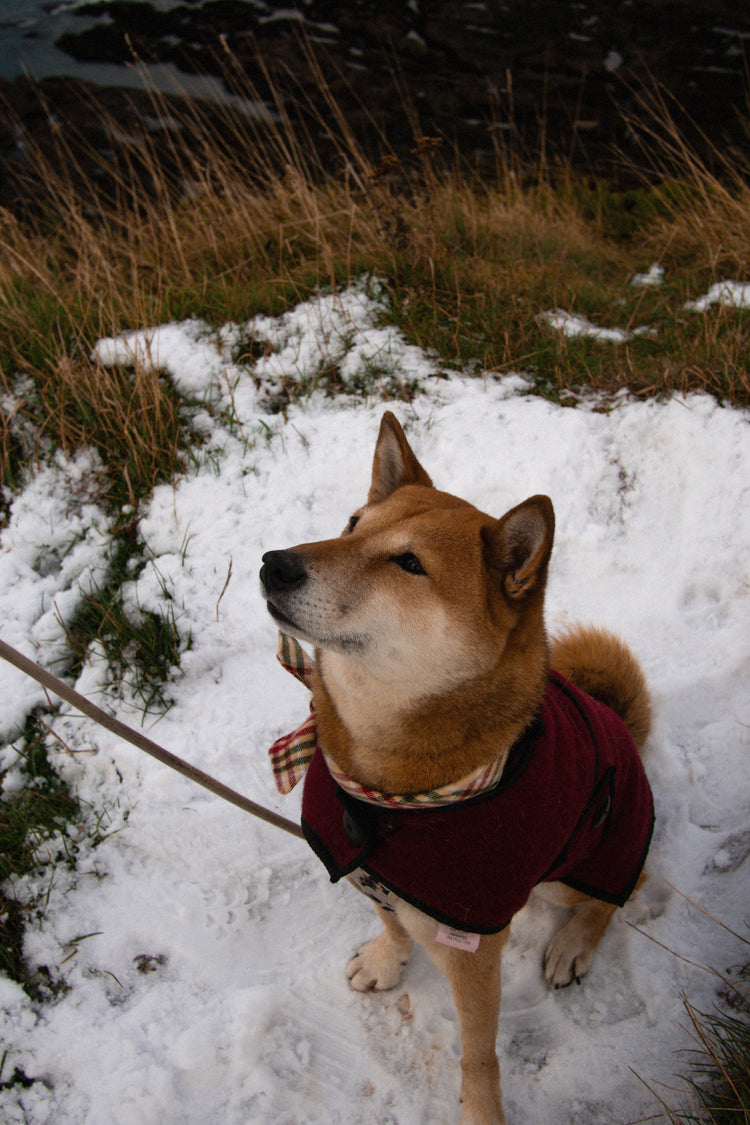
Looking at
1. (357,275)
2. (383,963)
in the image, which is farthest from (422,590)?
(357,275)

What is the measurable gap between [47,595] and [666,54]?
12046 mm

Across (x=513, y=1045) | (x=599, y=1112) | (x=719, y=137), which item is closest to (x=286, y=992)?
(x=513, y=1045)

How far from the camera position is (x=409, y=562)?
1767 mm

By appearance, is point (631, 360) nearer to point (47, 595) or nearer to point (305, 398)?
point (305, 398)

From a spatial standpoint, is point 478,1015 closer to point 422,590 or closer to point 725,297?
point 422,590

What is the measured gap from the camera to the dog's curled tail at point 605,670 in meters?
2.56

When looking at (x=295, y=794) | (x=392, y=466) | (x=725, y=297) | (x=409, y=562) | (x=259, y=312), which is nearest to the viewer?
(x=409, y=562)

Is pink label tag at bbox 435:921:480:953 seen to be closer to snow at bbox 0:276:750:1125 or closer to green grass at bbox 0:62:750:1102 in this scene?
snow at bbox 0:276:750:1125

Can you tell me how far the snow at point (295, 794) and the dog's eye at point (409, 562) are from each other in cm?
140

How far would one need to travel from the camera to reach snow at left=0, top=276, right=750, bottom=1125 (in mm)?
2096

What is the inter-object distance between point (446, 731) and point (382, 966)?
1.14 metres

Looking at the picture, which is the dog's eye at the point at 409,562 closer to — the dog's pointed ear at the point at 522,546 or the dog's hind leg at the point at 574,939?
the dog's pointed ear at the point at 522,546

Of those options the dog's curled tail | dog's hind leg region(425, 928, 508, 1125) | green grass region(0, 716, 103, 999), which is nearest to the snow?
green grass region(0, 716, 103, 999)

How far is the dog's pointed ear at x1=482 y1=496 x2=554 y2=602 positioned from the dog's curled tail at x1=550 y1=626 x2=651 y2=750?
95cm
